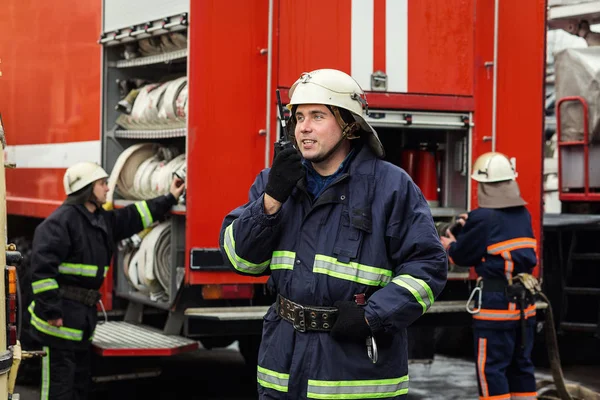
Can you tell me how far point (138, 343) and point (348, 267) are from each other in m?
2.93

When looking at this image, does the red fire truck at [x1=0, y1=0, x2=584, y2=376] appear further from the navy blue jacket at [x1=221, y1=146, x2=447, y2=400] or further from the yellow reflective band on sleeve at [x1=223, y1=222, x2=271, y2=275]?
the navy blue jacket at [x1=221, y1=146, x2=447, y2=400]

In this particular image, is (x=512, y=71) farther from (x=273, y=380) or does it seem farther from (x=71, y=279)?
(x=273, y=380)

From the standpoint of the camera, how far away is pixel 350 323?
354 centimetres

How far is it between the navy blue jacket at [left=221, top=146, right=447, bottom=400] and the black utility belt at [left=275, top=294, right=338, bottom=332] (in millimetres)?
23

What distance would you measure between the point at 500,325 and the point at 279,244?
2928 mm

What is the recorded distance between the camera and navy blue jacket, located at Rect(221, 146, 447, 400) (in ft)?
11.8

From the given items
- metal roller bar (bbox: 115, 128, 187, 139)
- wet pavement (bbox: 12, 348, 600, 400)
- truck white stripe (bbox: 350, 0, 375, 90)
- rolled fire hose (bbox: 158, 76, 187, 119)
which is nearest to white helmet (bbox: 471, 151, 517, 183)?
truck white stripe (bbox: 350, 0, 375, 90)

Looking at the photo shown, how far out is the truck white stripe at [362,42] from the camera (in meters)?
6.20

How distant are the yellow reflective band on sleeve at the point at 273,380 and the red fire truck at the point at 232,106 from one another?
7.16 ft

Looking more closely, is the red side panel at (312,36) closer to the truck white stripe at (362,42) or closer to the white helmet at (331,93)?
the truck white stripe at (362,42)

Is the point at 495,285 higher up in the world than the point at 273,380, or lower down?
higher up

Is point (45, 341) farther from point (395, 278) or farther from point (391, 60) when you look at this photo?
point (395, 278)

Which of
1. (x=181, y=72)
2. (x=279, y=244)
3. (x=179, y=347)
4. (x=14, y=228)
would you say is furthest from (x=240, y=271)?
(x=14, y=228)

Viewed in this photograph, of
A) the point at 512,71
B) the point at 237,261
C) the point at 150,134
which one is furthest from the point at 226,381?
the point at 237,261
